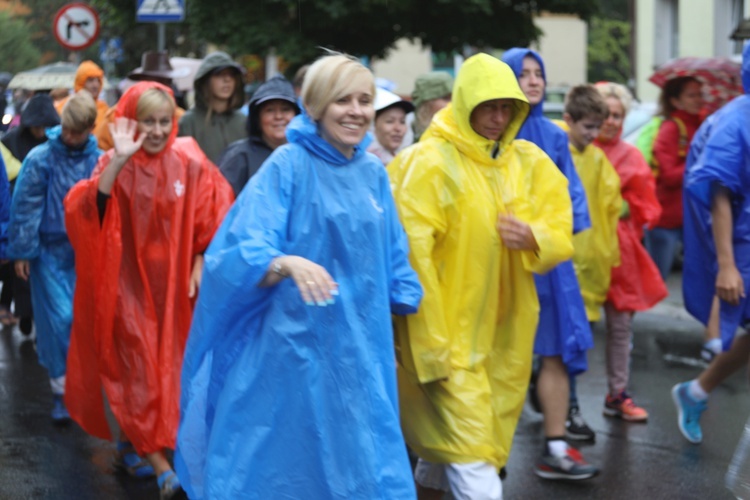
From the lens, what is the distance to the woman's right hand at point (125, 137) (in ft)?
20.4

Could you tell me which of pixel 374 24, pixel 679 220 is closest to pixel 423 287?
pixel 679 220

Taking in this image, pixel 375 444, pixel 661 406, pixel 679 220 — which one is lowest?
pixel 661 406

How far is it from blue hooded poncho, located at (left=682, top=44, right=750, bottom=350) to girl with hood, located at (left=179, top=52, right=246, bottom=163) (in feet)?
10.5

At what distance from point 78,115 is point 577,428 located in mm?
3094

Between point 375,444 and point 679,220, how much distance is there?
5736 mm

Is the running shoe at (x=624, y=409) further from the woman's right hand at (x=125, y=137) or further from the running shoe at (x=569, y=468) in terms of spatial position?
the woman's right hand at (x=125, y=137)

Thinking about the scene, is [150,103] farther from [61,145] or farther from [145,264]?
[61,145]

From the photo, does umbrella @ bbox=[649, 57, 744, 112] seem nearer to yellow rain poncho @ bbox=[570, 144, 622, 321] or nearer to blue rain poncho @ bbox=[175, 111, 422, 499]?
yellow rain poncho @ bbox=[570, 144, 622, 321]

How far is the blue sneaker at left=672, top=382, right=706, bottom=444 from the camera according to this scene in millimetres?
7434

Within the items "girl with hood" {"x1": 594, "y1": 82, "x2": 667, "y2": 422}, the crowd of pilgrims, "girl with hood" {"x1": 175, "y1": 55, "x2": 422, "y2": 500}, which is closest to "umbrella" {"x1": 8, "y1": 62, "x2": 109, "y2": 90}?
the crowd of pilgrims

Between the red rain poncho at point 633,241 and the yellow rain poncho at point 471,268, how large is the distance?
260 cm

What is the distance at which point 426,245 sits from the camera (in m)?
5.35

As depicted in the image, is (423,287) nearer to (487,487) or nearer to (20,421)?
(487,487)

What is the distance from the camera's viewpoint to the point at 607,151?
8.42m
